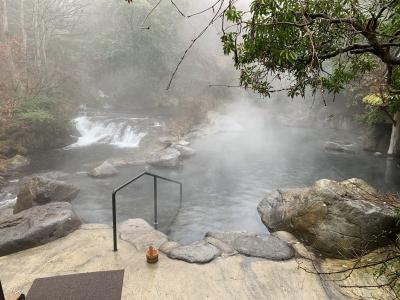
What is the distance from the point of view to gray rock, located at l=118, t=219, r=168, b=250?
517 cm

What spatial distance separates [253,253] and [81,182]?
777cm

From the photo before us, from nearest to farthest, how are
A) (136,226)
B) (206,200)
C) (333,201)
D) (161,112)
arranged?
(333,201), (136,226), (206,200), (161,112)

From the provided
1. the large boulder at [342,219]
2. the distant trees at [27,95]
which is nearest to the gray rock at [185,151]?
the distant trees at [27,95]

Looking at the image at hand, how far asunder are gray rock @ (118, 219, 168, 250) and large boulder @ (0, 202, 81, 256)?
977mm

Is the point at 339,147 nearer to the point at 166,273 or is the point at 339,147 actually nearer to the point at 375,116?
the point at 375,116

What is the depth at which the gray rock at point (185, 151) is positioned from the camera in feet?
48.2

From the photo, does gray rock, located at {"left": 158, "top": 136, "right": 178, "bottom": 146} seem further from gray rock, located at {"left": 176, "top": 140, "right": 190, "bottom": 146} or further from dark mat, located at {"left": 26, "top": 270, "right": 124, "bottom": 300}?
dark mat, located at {"left": 26, "top": 270, "right": 124, "bottom": 300}

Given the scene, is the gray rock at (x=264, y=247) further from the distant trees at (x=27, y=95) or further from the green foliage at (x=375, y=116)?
the green foliage at (x=375, y=116)

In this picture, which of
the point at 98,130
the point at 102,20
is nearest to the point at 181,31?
the point at 102,20

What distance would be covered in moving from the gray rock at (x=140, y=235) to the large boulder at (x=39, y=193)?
3254mm

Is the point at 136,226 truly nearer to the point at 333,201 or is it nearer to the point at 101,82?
the point at 333,201

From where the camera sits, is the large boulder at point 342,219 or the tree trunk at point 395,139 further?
the tree trunk at point 395,139

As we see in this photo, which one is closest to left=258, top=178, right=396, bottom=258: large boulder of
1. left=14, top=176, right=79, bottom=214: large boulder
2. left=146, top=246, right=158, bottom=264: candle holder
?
left=146, top=246, right=158, bottom=264: candle holder

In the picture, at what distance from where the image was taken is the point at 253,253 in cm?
495
